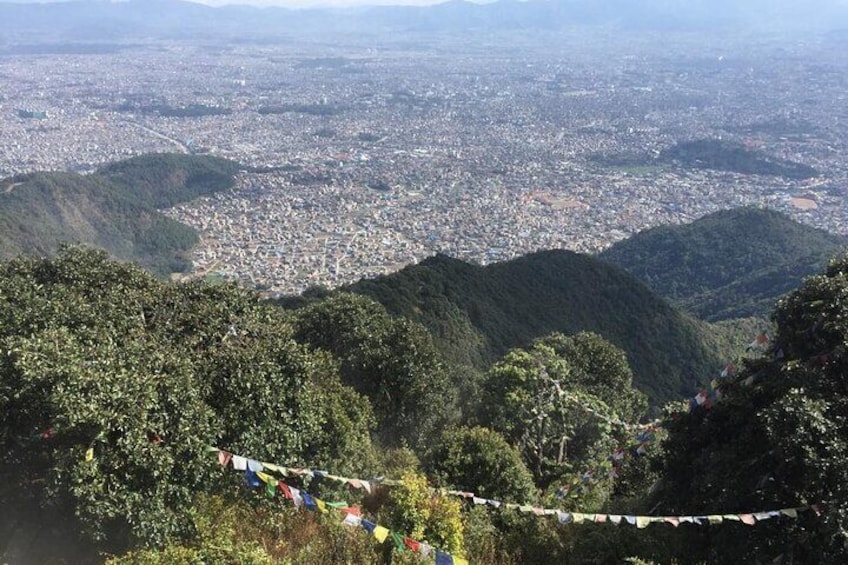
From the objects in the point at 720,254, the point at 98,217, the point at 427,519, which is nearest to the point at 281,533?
the point at 427,519

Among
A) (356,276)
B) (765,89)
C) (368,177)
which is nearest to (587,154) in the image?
(368,177)

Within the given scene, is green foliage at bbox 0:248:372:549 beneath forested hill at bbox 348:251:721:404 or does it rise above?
above

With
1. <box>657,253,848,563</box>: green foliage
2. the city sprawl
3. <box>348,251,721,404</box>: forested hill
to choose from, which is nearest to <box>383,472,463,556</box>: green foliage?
<box>657,253,848,563</box>: green foliage

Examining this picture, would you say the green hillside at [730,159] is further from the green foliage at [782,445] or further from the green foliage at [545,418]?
the green foliage at [782,445]

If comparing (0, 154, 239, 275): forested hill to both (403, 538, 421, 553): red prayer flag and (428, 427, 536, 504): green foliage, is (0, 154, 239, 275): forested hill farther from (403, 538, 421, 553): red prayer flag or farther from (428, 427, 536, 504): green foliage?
(403, 538, 421, 553): red prayer flag

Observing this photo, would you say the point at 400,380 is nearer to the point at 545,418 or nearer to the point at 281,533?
the point at 545,418

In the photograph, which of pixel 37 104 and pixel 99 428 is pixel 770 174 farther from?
pixel 37 104
